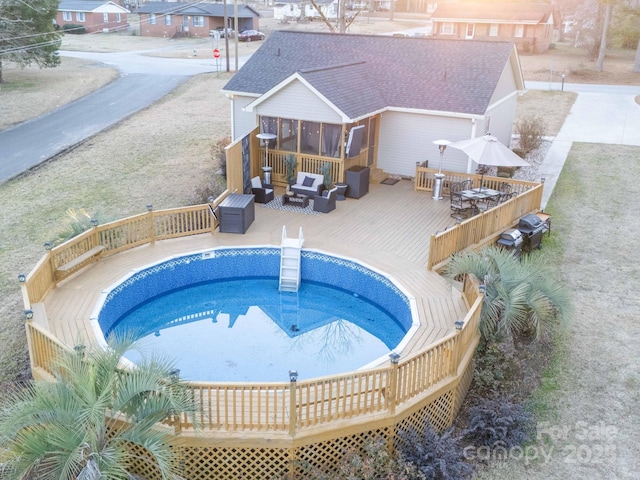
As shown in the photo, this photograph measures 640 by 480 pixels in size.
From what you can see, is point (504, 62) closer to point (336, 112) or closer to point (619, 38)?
point (336, 112)

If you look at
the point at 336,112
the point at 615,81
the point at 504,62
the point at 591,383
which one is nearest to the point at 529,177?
the point at 504,62

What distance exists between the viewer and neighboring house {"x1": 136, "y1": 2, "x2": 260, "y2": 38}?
203 feet

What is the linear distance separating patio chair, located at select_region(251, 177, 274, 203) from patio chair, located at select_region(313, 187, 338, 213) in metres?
1.36

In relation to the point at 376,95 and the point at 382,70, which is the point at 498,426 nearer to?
the point at 376,95

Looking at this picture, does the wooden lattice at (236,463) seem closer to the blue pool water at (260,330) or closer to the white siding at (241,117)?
the blue pool water at (260,330)

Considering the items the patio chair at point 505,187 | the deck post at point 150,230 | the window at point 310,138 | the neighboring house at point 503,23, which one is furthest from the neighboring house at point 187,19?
the deck post at point 150,230

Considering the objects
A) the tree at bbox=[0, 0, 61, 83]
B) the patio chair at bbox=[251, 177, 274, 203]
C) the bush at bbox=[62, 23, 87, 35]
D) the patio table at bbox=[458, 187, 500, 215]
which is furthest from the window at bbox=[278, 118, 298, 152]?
the bush at bbox=[62, 23, 87, 35]

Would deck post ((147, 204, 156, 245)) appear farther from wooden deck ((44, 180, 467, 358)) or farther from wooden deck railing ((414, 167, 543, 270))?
wooden deck railing ((414, 167, 543, 270))

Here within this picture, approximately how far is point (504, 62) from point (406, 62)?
10.5 ft

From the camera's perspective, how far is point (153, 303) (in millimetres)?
13148

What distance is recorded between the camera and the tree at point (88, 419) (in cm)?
654

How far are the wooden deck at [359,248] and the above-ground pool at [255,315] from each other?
300 millimetres

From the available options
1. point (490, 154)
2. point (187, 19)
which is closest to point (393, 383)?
point (490, 154)

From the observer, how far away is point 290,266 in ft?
45.4
